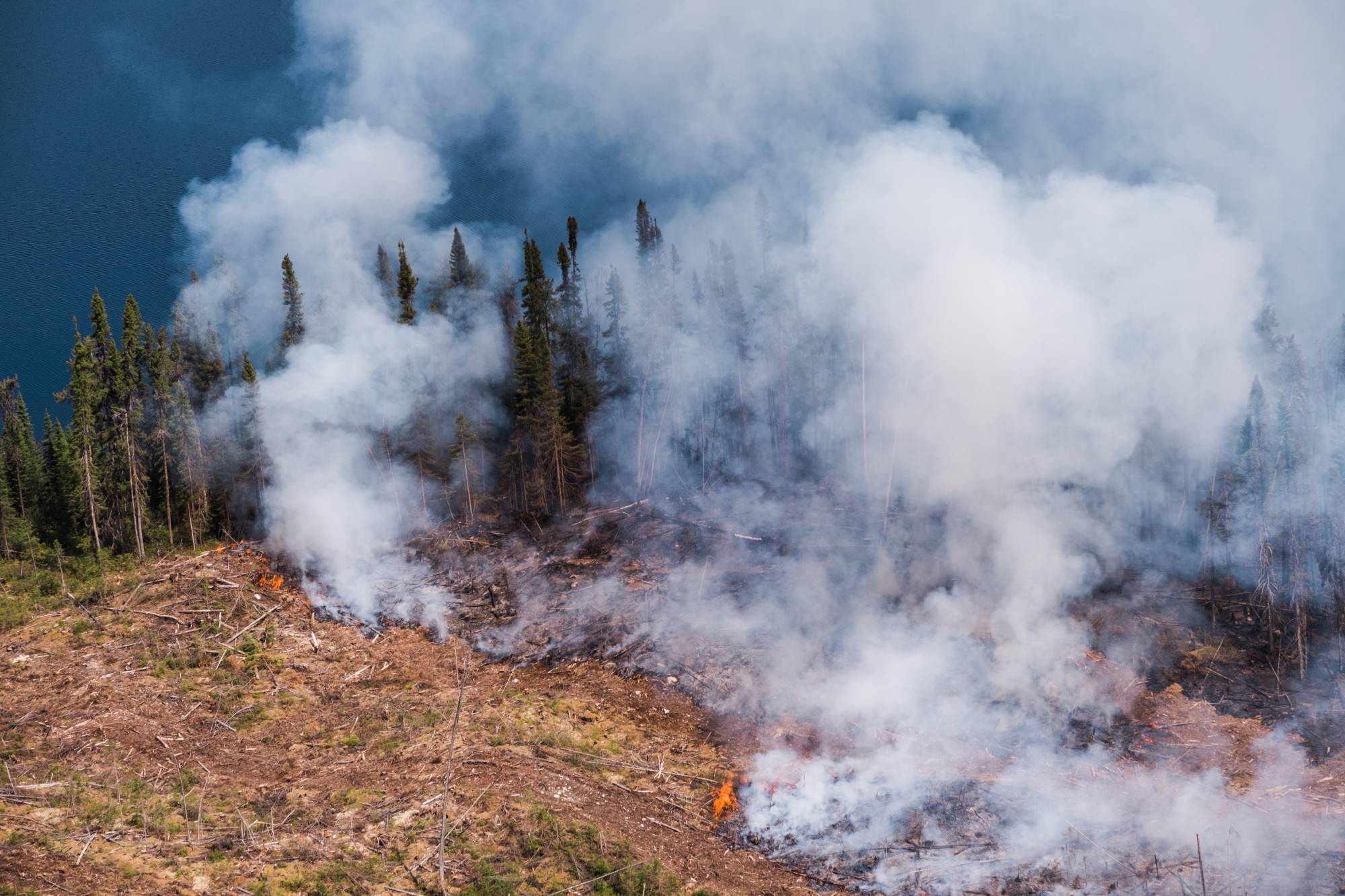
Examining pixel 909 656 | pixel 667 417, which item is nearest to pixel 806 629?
pixel 909 656

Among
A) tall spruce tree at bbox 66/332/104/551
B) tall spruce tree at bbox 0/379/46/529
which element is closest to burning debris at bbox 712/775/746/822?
tall spruce tree at bbox 66/332/104/551

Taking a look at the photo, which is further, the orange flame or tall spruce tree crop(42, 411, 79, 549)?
tall spruce tree crop(42, 411, 79, 549)

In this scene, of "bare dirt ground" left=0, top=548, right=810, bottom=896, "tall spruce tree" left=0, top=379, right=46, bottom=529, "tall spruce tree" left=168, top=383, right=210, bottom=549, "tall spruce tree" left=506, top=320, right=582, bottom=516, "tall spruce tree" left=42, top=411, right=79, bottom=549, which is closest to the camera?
"bare dirt ground" left=0, top=548, right=810, bottom=896

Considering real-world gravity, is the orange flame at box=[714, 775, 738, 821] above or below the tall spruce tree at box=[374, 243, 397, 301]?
below

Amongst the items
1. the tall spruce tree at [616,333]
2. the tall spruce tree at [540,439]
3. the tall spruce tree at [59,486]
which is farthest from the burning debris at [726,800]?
the tall spruce tree at [59,486]

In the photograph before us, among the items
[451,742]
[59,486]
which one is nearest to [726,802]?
[451,742]

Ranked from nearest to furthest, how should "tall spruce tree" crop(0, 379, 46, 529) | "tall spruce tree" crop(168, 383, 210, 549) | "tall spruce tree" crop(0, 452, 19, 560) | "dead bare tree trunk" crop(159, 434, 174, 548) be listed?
1. "tall spruce tree" crop(168, 383, 210, 549)
2. "dead bare tree trunk" crop(159, 434, 174, 548)
3. "tall spruce tree" crop(0, 452, 19, 560)
4. "tall spruce tree" crop(0, 379, 46, 529)

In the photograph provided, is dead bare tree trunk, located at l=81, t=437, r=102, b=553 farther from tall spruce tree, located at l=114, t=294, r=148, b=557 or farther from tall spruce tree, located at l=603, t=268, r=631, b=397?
tall spruce tree, located at l=603, t=268, r=631, b=397

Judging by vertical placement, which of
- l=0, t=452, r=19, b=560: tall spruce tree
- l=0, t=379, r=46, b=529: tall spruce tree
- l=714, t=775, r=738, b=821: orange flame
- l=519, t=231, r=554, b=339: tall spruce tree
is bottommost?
l=714, t=775, r=738, b=821: orange flame
